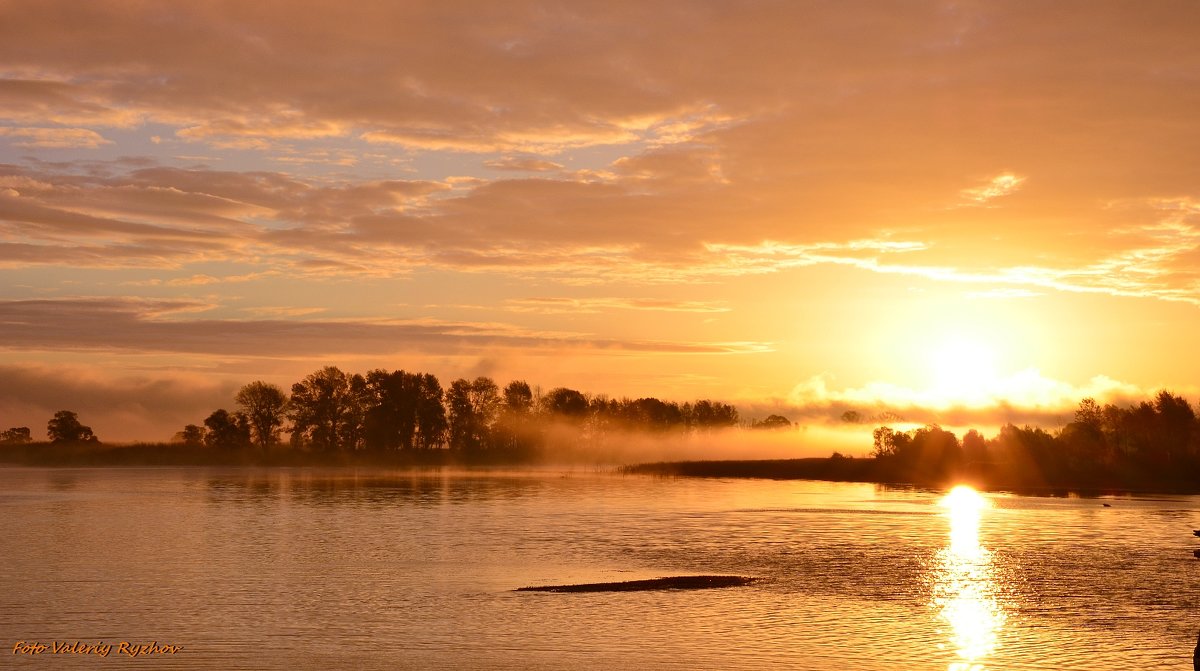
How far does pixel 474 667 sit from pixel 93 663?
1451 cm

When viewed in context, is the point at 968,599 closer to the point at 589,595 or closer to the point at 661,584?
the point at 661,584

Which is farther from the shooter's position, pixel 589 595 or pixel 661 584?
pixel 661 584

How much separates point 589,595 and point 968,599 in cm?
2123

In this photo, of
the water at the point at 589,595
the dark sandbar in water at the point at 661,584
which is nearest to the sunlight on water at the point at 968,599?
the water at the point at 589,595

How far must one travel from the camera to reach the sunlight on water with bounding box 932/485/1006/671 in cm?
4538

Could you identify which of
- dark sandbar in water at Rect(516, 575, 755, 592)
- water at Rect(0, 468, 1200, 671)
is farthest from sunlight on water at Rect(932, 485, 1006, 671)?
dark sandbar in water at Rect(516, 575, 755, 592)

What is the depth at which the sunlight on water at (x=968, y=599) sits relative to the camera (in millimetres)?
45375

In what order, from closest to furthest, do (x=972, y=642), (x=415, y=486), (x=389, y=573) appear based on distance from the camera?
Result: 1. (x=972, y=642)
2. (x=389, y=573)
3. (x=415, y=486)

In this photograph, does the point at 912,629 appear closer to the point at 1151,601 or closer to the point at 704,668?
the point at 704,668

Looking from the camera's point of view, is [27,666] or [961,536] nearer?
[27,666]

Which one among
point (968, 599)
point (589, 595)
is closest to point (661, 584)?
point (589, 595)

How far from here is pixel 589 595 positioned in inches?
2263

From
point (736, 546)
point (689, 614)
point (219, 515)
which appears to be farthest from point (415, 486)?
point (689, 614)

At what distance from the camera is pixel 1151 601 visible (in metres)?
57.6
